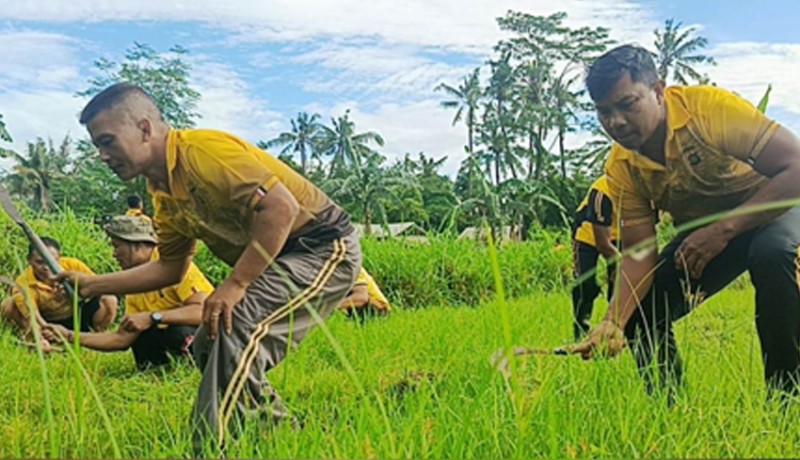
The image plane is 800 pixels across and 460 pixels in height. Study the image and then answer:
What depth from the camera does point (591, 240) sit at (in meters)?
5.35

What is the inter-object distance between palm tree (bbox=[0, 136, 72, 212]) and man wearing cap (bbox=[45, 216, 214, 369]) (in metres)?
36.9

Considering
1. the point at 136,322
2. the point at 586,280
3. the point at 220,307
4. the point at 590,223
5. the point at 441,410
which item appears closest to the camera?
the point at 441,410

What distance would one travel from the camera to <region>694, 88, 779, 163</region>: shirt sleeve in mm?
2688

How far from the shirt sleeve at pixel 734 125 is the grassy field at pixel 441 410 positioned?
598 millimetres

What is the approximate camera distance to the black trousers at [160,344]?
188 inches

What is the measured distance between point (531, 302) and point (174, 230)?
16.4 ft

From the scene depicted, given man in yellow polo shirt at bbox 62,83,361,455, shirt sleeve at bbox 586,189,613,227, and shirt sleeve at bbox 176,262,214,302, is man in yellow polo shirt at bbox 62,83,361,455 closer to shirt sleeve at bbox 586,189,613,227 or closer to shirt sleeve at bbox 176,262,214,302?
shirt sleeve at bbox 176,262,214,302

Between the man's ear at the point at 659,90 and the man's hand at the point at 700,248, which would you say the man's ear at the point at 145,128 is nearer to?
the man's ear at the point at 659,90

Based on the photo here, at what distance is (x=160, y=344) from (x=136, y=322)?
1.21ft

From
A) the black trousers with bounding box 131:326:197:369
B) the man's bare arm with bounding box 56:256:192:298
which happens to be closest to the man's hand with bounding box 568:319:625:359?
the man's bare arm with bounding box 56:256:192:298

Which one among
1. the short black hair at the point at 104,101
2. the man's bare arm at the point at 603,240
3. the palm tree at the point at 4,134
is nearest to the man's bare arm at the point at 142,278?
the short black hair at the point at 104,101

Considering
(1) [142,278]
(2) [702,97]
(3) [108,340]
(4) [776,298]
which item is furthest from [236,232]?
(3) [108,340]

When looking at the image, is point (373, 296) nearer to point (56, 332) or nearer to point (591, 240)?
point (591, 240)

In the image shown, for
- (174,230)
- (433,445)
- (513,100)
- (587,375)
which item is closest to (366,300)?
(174,230)
